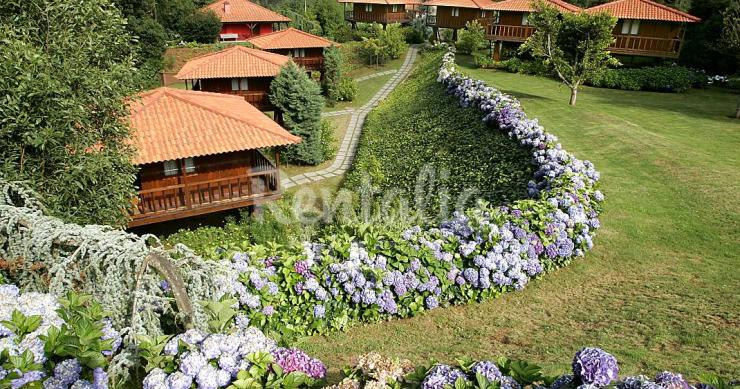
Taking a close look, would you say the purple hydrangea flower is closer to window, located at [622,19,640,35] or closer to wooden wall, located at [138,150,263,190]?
wooden wall, located at [138,150,263,190]

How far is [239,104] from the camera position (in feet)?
65.6

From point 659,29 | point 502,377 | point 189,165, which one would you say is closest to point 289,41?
point 189,165

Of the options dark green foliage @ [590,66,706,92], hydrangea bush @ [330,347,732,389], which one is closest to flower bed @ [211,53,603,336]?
hydrangea bush @ [330,347,732,389]

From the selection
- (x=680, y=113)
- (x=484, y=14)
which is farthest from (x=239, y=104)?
(x=484, y=14)

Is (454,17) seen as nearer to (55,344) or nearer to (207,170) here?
(207,170)

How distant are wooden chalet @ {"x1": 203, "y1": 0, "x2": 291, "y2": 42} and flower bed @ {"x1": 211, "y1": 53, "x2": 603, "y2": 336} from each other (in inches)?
1858

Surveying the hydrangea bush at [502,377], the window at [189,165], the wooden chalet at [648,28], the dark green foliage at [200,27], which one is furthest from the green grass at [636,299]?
the dark green foliage at [200,27]

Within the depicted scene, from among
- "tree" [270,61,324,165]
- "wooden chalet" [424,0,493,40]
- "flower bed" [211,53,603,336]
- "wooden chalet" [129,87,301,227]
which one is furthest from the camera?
"wooden chalet" [424,0,493,40]

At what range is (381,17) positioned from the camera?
169 ft

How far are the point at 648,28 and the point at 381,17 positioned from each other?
91.6 ft

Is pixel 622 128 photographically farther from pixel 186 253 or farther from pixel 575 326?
pixel 186 253

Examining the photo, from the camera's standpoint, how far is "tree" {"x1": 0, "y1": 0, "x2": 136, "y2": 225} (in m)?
7.14

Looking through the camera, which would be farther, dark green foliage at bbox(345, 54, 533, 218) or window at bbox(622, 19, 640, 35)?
window at bbox(622, 19, 640, 35)

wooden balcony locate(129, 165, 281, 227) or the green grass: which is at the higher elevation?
the green grass
